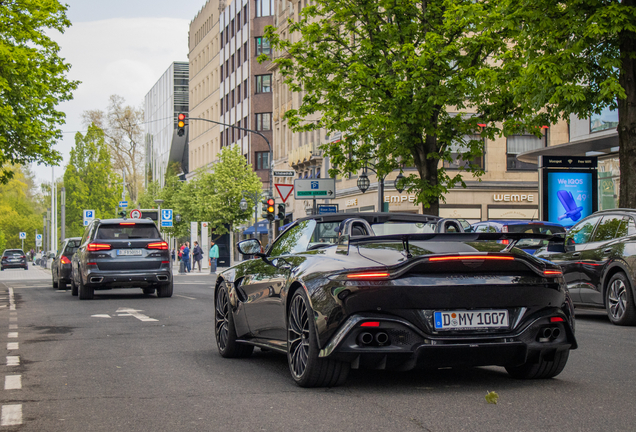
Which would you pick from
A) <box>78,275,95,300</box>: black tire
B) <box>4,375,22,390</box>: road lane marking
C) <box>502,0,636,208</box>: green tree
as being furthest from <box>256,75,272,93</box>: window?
<box>4,375,22,390</box>: road lane marking

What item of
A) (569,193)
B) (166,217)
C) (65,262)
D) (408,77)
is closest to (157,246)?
(65,262)

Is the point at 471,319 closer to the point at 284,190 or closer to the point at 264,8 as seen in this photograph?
the point at 284,190

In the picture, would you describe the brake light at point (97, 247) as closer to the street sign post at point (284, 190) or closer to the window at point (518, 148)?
the street sign post at point (284, 190)

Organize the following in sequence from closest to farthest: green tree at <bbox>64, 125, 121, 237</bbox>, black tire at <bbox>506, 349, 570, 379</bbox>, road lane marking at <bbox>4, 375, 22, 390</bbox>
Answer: black tire at <bbox>506, 349, 570, 379</bbox> → road lane marking at <bbox>4, 375, 22, 390</bbox> → green tree at <bbox>64, 125, 121, 237</bbox>

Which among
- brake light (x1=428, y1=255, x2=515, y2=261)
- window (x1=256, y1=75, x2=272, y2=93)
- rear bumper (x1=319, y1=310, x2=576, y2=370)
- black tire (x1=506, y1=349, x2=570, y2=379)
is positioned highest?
window (x1=256, y1=75, x2=272, y2=93)

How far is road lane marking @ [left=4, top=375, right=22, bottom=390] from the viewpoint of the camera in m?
7.20

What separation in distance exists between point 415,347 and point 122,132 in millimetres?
93886

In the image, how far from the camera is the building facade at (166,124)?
103 meters

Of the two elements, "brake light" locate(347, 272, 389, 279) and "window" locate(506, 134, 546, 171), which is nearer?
"brake light" locate(347, 272, 389, 279)

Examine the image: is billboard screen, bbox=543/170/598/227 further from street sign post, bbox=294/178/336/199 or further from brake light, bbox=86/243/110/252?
brake light, bbox=86/243/110/252

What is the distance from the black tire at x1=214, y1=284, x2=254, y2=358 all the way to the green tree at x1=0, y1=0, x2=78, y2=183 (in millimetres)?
20277

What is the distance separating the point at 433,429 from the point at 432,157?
19527 millimetres

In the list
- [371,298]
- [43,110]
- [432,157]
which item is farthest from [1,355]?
[43,110]

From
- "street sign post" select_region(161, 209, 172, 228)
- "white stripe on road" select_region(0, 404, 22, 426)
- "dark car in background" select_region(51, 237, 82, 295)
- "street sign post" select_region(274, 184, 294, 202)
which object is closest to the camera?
"white stripe on road" select_region(0, 404, 22, 426)
